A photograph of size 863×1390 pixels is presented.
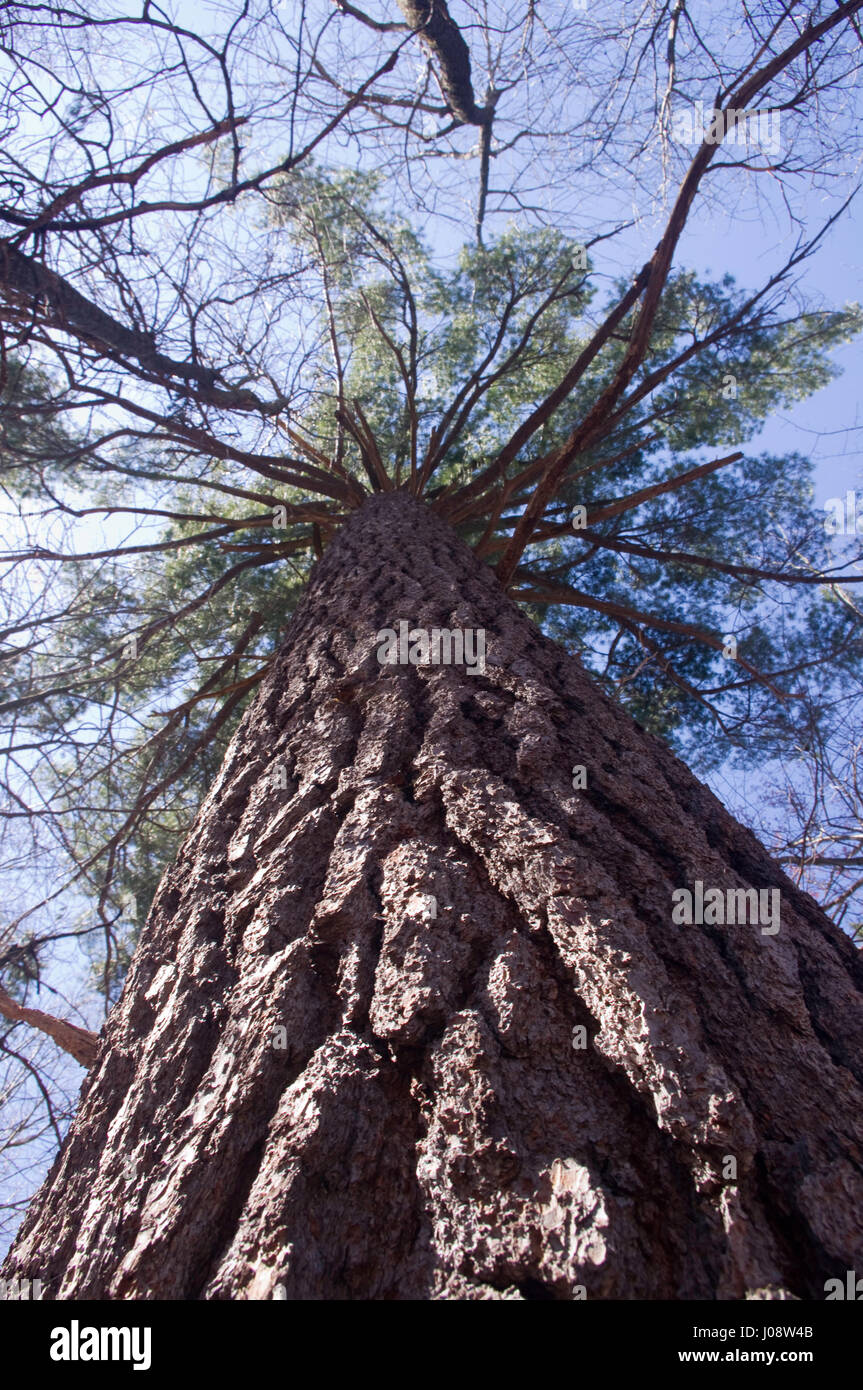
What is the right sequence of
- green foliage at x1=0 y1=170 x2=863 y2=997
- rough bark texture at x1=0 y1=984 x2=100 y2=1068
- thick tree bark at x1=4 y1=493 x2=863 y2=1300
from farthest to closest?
green foliage at x1=0 y1=170 x2=863 y2=997 < rough bark texture at x1=0 y1=984 x2=100 y2=1068 < thick tree bark at x1=4 y1=493 x2=863 y2=1300

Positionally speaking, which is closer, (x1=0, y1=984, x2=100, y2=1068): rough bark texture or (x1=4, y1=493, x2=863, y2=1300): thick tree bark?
(x1=4, y1=493, x2=863, y2=1300): thick tree bark

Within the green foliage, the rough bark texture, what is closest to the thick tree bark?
the rough bark texture

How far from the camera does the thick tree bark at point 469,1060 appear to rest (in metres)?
0.81

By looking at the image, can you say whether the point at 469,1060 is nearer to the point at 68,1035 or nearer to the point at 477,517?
the point at 68,1035

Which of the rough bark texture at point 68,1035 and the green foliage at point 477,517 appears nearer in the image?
the rough bark texture at point 68,1035

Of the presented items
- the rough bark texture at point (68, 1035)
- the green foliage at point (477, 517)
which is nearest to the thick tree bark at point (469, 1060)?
the rough bark texture at point (68, 1035)

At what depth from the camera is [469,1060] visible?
969 mm

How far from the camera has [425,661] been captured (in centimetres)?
200

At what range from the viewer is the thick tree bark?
814 millimetres

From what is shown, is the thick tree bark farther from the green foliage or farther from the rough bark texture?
the green foliage

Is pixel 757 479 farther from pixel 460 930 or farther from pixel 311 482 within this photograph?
pixel 460 930

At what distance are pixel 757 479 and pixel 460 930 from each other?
17.1 feet

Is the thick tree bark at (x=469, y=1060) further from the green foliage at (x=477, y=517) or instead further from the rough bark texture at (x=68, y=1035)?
the green foliage at (x=477, y=517)

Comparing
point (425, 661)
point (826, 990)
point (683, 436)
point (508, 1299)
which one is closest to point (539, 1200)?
point (508, 1299)
